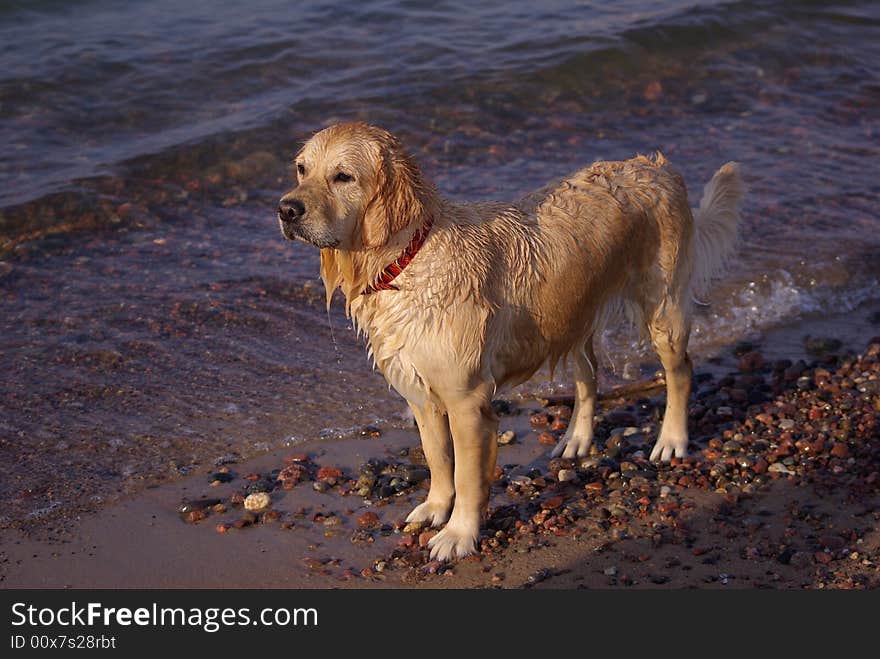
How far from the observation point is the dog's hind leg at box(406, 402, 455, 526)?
17.7ft

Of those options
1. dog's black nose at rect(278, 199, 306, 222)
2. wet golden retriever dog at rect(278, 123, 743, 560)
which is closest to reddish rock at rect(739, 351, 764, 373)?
wet golden retriever dog at rect(278, 123, 743, 560)

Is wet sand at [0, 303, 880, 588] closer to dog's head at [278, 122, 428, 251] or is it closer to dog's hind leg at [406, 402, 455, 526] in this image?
dog's hind leg at [406, 402, 455, 526]

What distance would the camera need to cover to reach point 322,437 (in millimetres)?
6414

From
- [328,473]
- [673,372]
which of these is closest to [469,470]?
[328,473]

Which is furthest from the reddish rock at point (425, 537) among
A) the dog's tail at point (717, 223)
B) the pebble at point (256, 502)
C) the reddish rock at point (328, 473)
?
the dog's tail at point (717, 223)

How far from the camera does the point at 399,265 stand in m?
4.80

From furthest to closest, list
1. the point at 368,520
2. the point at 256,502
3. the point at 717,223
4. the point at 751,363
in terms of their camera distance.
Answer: the point at 751,363 < the point at 717,223 < the point at 256,502 < the point at 368,520

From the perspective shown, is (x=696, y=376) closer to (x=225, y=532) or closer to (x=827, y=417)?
(x=827, y=417)

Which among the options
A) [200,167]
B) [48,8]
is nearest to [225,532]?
[200,167]

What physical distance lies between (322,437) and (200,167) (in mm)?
5031

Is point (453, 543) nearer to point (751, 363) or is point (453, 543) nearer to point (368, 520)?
point (368, 520)

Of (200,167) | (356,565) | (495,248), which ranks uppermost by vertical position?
(495,248)

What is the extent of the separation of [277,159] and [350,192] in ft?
21.2

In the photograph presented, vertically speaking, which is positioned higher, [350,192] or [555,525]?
[350,192]
